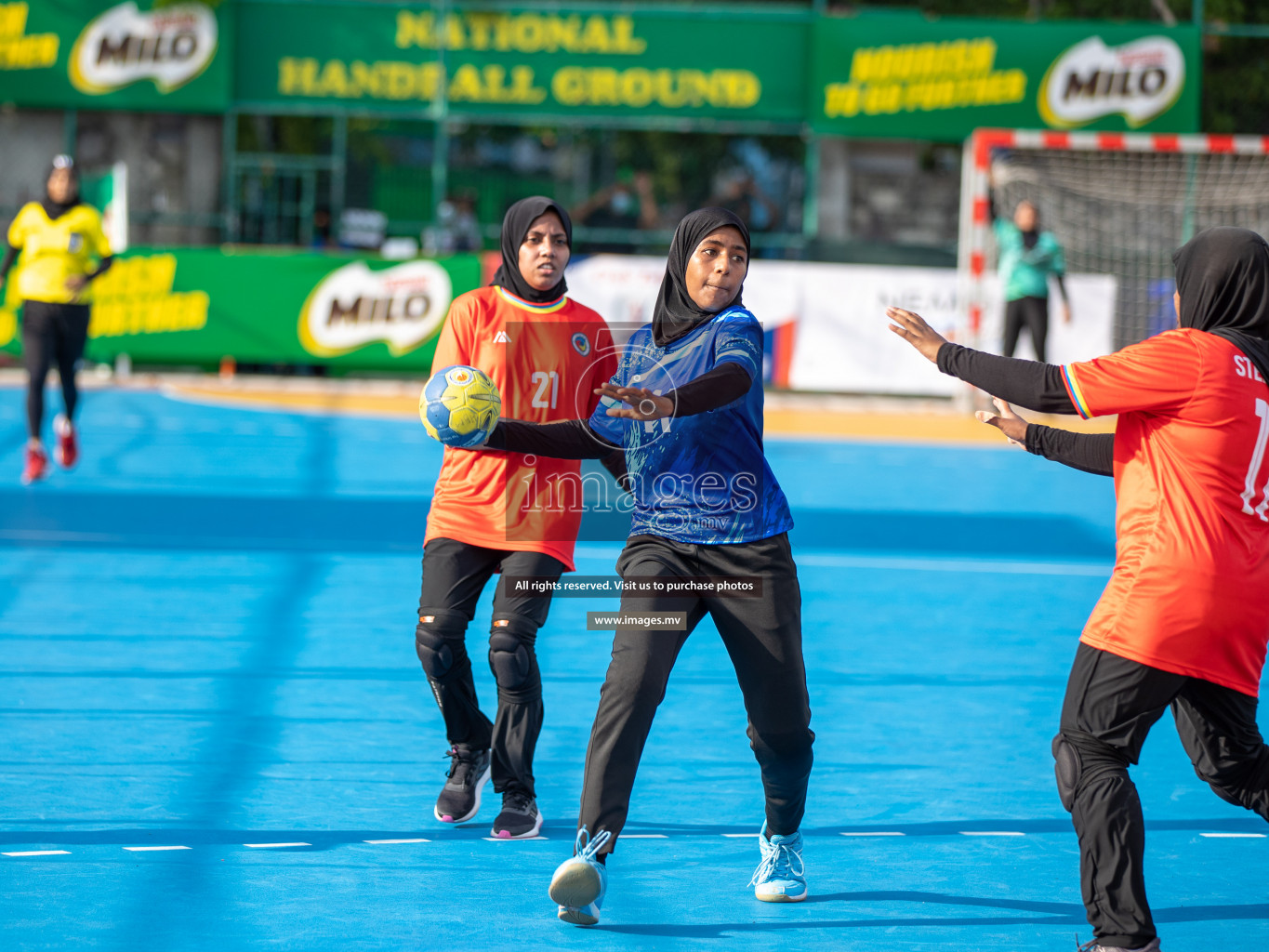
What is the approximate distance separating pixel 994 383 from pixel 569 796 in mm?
2415

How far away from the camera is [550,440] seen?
190 inches

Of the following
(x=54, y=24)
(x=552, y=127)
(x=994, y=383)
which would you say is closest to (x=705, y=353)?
(x=994, y=383)

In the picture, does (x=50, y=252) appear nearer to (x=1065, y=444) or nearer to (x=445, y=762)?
(x=445, y=762)

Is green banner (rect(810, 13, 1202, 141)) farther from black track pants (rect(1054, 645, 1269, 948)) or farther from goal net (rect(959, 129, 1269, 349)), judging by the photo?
black track pants (rect(1054, 645, 1269, 948))

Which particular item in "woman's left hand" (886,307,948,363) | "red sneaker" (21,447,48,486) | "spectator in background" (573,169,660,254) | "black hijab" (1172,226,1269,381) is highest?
"spectator in background" (573,169,660,254)

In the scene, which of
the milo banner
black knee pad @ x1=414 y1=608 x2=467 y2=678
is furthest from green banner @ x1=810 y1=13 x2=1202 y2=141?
black knee pad @ x1=414 y1=608 x2=467 y2=678

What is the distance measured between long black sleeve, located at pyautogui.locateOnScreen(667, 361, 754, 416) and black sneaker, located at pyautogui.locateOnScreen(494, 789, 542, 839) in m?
1.60

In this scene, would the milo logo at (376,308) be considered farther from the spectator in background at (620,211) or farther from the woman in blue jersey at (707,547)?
the woman in blue jersey at (707,547)

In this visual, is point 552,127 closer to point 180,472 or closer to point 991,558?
point 180,472

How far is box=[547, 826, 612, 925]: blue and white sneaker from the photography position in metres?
4.37

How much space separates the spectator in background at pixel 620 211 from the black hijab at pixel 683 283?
1886 centimetres

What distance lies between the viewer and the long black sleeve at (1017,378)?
413 cm

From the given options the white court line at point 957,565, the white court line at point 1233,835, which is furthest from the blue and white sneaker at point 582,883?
the white court line at point 957,565

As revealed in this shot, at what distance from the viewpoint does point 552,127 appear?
1071 inches
